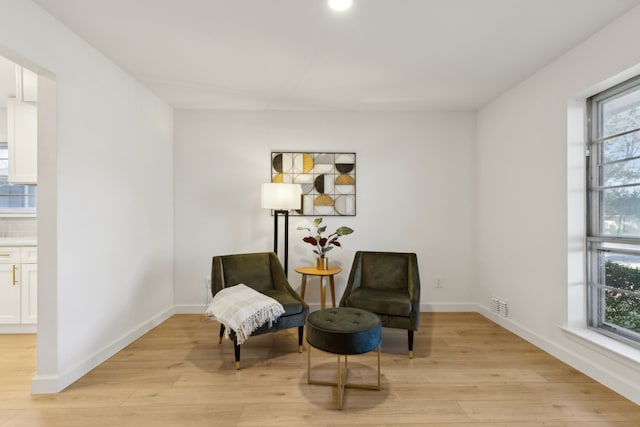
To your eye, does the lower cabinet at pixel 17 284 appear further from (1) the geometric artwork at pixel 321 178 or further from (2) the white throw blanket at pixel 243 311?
(1) the geometric artwork at pixel 321 178

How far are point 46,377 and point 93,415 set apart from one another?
1.73 ft

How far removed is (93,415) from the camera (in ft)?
6.14

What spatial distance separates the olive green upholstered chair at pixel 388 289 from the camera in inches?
106

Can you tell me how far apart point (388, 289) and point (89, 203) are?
2.72 metres

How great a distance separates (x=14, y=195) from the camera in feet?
11.9

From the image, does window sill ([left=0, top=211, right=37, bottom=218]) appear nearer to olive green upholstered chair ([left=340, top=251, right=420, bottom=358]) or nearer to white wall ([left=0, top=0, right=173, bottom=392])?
white wall ([left=0, top=0, right=173, bottom=392])

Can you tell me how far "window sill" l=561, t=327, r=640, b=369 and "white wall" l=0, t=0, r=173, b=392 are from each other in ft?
12.3

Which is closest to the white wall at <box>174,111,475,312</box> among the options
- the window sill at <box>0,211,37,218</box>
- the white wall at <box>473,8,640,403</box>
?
the white wall at <box>473,8,640,403</box>

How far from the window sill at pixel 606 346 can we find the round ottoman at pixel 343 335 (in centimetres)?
157

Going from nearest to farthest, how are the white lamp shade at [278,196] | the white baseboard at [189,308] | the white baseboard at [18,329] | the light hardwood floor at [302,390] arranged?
1. the light hardwood floor at [302,390]
2. the white baseboard at [18,329]
3. the white lamp shade at [278,196]
4. the white baseboard at [189,308]

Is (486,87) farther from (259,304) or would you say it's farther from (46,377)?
(46,377)

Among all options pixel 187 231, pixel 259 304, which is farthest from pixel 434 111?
pixel 187 231

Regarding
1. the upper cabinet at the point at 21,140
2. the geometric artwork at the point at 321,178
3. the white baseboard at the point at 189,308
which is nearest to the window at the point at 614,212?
the geometric artwork at the point at 321,178

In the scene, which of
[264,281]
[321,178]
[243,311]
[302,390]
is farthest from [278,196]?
[302,390]
